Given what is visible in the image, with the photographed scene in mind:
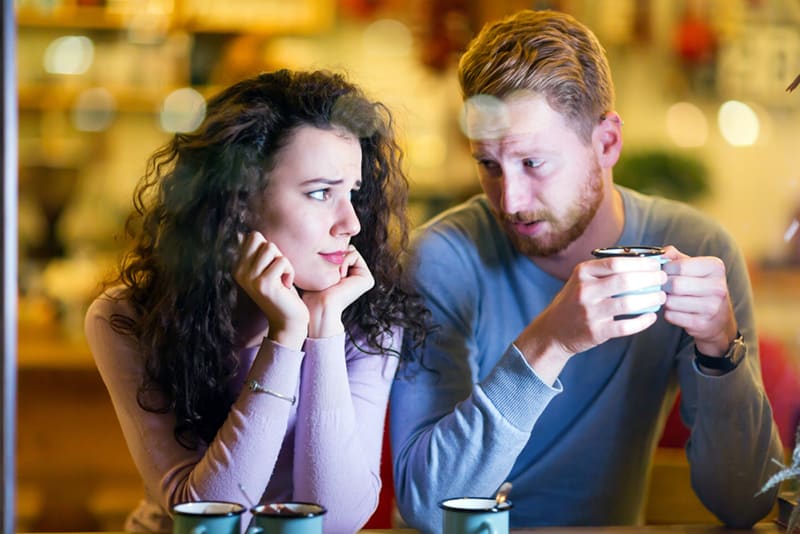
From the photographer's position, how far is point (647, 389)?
1.33 metres

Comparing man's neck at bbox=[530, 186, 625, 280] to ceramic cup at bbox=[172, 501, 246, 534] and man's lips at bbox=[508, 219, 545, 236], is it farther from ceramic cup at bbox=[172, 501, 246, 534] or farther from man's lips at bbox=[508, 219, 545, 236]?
ceramic cup at bbox=[172, 501, 246, 534]

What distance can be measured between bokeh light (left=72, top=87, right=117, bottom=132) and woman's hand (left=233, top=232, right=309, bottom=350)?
87.5 inches

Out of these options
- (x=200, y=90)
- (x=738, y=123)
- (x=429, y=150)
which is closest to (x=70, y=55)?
(x=200, y=90)

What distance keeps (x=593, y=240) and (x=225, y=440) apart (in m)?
0.53

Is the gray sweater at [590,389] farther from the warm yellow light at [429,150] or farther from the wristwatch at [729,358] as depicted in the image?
the warm yellow light at [429,150]

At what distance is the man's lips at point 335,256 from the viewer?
113cm

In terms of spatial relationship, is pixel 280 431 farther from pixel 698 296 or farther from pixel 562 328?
pixel 698 296

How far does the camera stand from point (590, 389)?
4.34ft

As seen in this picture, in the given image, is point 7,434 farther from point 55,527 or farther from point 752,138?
point 752,138

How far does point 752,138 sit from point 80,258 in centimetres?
210

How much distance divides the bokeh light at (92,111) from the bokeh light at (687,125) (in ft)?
5.75

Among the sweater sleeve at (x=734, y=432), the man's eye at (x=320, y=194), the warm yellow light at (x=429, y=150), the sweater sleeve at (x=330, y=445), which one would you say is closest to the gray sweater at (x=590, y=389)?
the sweater sleeve at (x=734, y=432)

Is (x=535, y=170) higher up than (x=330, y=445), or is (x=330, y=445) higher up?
(x=535, y=170)

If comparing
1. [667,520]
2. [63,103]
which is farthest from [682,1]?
[667,520]
